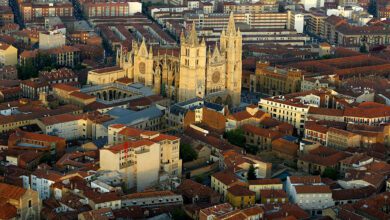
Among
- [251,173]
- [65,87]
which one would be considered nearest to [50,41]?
[65,87]

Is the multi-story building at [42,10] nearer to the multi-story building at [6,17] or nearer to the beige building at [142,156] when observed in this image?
the multi-story building at [6,17]

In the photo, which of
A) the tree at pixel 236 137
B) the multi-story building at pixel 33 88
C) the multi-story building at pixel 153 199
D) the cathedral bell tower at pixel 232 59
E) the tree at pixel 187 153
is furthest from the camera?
the multi-story building at pixel 33 88

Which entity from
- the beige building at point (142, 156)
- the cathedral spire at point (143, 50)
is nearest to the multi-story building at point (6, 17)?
the cathedral spire at point (143, 50)

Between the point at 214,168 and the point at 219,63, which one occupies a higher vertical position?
the point at 219,63

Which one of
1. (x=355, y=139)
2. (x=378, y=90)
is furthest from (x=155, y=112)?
(x=378, y=90)

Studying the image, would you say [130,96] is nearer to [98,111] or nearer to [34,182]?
[98,111]

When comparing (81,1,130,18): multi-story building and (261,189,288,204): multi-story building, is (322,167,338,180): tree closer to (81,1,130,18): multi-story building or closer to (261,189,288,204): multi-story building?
(261,189,288,204): multi-story building
